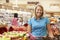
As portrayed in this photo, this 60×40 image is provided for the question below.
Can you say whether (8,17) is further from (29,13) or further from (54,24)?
(54,24)

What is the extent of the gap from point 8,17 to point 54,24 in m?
0.99

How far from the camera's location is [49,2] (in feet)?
13.5

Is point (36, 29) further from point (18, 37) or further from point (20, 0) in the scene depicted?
point (20, 0)

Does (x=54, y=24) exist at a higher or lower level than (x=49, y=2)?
lower

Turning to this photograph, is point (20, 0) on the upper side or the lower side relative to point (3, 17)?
upper

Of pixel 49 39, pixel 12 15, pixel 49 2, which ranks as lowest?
pixel 49 39

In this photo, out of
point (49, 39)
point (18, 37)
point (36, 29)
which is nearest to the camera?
point (18, 37)

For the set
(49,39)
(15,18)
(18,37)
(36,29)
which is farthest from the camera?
(15,18)

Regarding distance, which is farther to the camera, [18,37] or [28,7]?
[28,7]

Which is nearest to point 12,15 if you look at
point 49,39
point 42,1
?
point 42,1

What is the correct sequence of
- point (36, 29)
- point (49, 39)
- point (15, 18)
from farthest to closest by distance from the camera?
point (15, 18)
point (36, 29)
point (49, 39)

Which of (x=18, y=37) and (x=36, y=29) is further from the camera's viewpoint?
(x=36, y=29)

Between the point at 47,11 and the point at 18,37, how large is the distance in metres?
1.69

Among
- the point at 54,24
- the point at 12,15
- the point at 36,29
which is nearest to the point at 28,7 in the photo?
the point at 12,15
